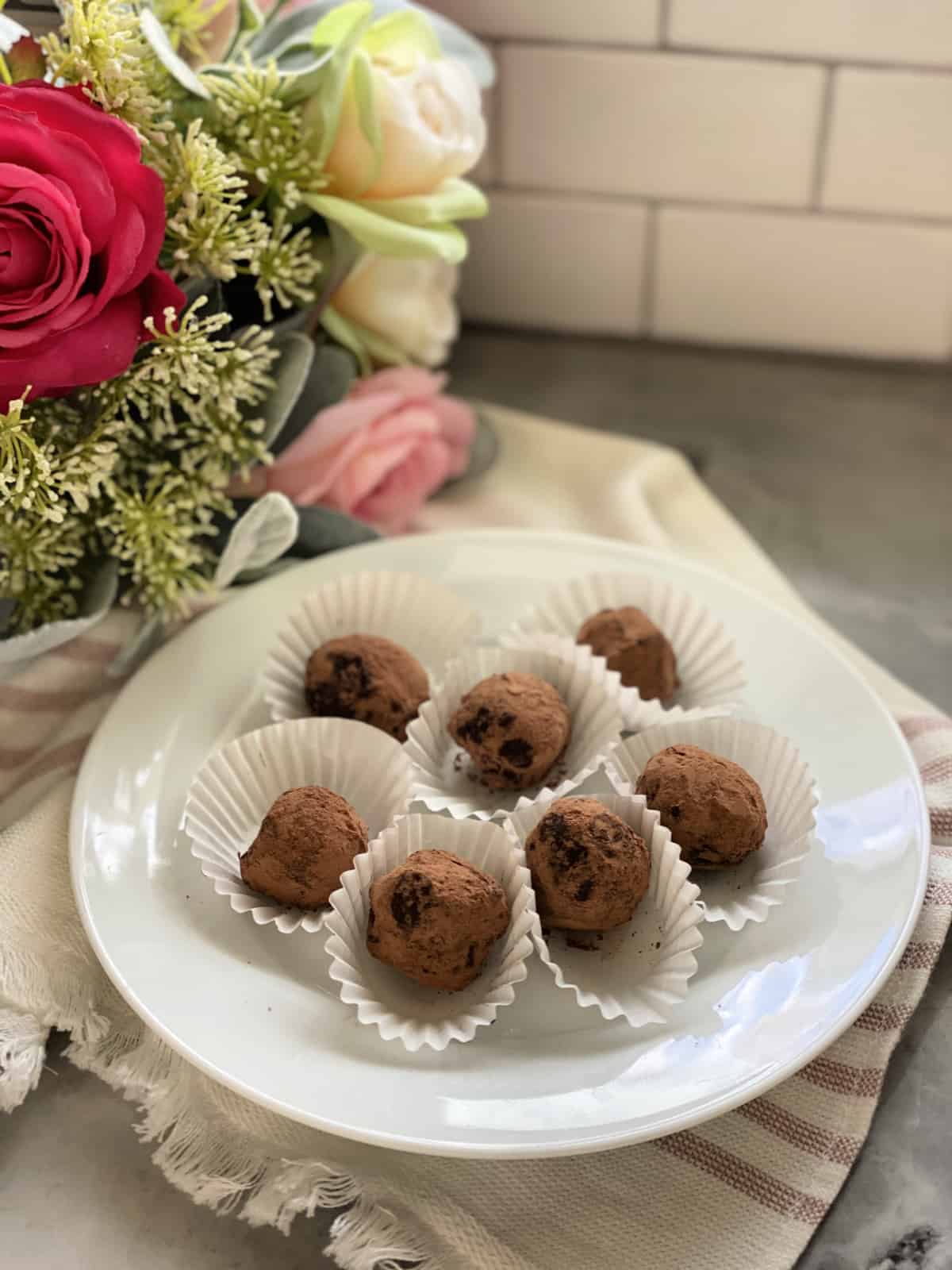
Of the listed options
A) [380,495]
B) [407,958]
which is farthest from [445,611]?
[407,958]

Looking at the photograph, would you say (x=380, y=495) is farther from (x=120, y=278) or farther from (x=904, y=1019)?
(x=904, y=1019)

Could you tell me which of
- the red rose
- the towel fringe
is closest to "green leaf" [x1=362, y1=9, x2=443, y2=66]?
the red rose

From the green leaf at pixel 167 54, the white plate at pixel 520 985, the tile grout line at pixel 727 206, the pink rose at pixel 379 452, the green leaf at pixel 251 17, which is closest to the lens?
the white plate at pixel 520 985

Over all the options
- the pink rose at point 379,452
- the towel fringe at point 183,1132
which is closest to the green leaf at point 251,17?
the pink rose at point 379,452

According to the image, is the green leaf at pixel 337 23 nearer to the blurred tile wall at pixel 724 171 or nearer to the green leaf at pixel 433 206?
the green leaf at pixel 433 206

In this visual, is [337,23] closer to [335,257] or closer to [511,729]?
[335,257]

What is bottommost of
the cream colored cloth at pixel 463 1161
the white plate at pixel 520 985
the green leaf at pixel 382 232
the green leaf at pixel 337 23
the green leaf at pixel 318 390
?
the cream colored cloth at pixel 463 1161

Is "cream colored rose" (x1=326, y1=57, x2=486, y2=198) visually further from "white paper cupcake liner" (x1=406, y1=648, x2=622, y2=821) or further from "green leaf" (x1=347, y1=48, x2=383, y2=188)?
"white paper cupcake liner" (x1=406, y1=648, x2=622, y2=821)
